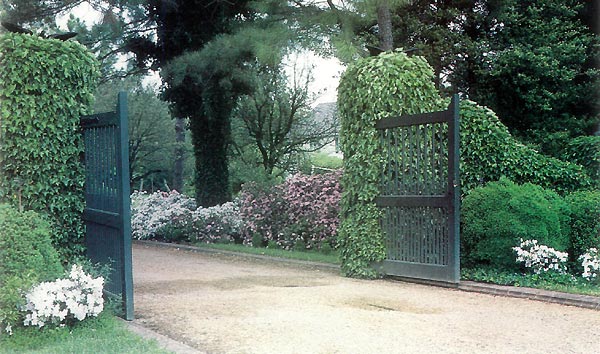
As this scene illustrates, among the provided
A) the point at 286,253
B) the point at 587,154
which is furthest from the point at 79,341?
the point at 587,154

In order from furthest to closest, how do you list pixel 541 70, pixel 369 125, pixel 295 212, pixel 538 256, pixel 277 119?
1. pixel 277 119
2. pixel 541 70
3. pixel 295 212
4. pixel 369 125
5. pixel 538 256

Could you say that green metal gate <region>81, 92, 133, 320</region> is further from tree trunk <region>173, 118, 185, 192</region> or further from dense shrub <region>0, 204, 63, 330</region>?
tree trunk <region>173, 118, 185, 192</region>

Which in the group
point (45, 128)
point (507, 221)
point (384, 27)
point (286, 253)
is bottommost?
point (286, 253)

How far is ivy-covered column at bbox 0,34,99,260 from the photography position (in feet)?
22.5

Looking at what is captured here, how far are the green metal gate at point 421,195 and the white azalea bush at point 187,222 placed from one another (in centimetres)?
672

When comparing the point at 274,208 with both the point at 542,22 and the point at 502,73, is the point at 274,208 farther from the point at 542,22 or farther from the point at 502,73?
the point at 542,22

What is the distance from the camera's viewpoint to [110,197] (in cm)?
676

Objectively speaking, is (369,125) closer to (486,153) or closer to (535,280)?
(486,153)

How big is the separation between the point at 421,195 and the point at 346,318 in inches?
116

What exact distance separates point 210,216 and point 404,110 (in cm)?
748

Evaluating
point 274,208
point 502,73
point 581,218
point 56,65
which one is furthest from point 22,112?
point 502,73

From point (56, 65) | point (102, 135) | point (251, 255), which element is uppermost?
point (56, 65)

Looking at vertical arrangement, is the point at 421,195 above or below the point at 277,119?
below

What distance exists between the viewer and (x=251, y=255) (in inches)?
490
